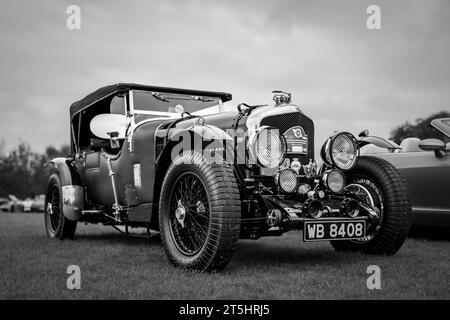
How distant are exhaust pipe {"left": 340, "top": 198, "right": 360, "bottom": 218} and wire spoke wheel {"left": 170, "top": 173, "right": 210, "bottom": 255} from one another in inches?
48.6

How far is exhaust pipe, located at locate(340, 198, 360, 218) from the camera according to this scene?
4.37m

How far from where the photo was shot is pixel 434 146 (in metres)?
5.74

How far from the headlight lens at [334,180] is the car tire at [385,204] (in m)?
0.52

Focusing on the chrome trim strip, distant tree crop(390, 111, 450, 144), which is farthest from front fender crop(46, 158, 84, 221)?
distant tree crop(390, 111, 450, 144)

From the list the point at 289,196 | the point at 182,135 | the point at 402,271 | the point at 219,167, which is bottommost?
the point at 402,271

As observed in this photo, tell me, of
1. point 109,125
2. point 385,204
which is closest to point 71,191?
point 109,125

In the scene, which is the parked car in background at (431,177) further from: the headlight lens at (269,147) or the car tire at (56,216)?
the car tire at (56,216)

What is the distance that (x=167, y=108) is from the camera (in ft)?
20.1

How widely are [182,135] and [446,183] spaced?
10.7 ft

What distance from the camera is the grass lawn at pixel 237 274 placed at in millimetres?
3197

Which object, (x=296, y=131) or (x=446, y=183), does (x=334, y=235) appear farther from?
(x=446, y=183)

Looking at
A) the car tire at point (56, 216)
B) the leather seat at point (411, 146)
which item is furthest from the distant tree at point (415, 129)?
the car tire at point (56, 216)
